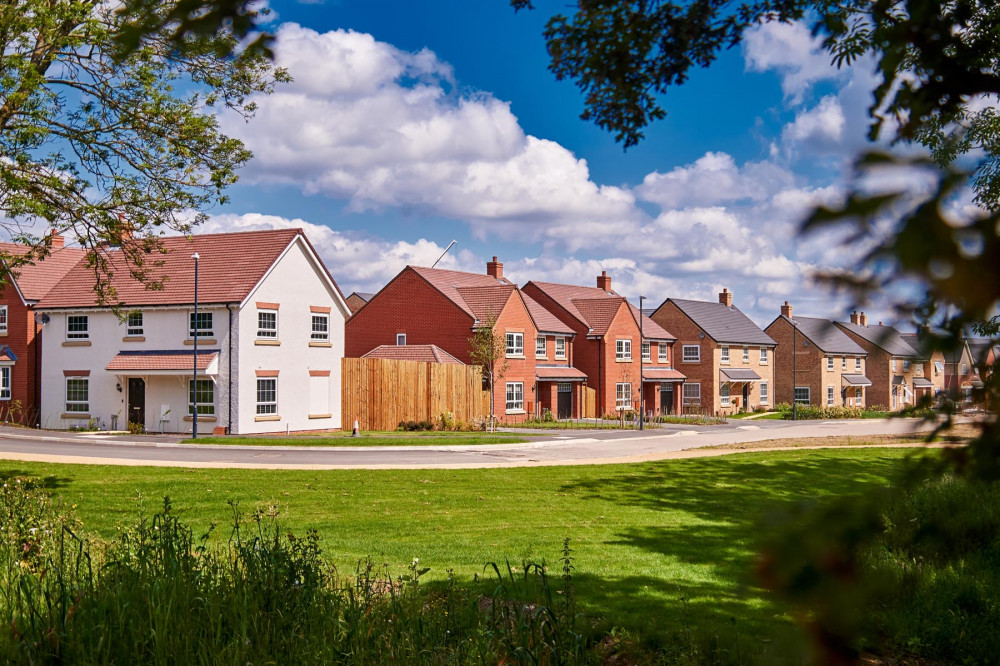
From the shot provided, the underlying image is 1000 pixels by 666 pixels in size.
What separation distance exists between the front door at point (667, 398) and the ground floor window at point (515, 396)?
57.8 ft

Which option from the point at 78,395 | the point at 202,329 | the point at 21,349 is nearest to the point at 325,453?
the point at 202,329

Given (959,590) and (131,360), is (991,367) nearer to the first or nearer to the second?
(959,590)

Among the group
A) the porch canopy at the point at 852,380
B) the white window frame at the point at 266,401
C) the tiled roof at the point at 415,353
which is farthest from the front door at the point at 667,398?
the white window frame at the point at 266,401

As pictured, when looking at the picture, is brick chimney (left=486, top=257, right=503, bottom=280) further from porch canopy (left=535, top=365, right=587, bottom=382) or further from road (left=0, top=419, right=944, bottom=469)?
road (left=0, top=419, right=944, bottom=469)

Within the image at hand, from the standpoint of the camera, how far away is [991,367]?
1.51m

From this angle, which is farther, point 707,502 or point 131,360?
point 131,360

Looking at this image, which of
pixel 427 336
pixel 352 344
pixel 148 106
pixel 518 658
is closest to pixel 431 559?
pixel 518 658

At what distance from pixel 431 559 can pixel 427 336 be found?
40271 millimetres

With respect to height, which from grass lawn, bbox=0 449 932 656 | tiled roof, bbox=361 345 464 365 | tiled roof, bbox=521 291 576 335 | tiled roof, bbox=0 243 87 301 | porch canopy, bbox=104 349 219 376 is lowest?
grass lawn, bbox=0 449 932 656

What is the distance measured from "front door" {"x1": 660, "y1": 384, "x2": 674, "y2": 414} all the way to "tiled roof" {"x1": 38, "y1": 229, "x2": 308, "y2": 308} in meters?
33.1

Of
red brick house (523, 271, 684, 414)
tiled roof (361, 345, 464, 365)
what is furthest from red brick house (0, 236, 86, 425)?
red brick house (523, 271, 684, 414)

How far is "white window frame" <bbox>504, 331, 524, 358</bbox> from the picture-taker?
1996 inches

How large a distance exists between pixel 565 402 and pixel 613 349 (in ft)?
18.9

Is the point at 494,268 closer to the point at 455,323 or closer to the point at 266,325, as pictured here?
the point at 455,323
